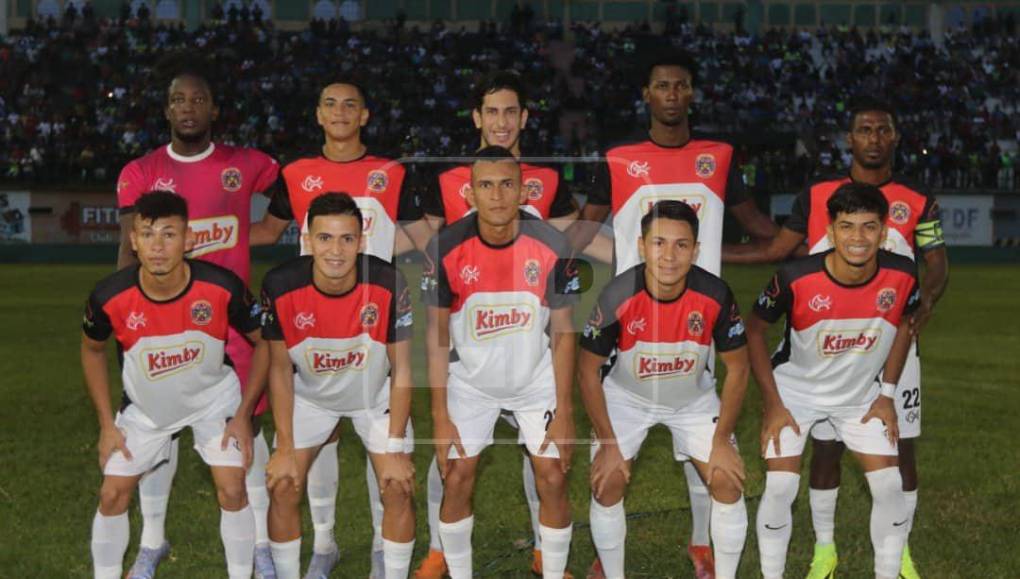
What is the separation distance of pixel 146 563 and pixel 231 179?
2098 millimetres

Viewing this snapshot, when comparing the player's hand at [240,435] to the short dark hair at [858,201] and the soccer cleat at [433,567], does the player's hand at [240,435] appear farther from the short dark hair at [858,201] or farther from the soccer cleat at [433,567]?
the short dark hair at [858,201]

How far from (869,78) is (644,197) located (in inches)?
1669

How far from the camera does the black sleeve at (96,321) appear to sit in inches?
231

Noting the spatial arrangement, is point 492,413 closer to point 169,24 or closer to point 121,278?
point 121,278

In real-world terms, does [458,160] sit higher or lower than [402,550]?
higher

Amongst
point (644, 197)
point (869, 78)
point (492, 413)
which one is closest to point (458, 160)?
point (644, 197)

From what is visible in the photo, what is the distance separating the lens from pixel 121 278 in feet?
19.4

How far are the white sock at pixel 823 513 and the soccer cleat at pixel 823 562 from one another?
0.12 ft

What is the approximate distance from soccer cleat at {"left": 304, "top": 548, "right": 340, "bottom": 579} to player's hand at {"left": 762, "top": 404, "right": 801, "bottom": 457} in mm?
2427

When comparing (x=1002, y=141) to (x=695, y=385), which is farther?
(x=1002, y=141)

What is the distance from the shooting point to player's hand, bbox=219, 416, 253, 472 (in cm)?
591

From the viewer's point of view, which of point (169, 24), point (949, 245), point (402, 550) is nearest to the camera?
point (402, 550)

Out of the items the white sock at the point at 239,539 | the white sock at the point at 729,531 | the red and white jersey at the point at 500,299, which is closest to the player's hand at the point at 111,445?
the white sock at the point at 239,539

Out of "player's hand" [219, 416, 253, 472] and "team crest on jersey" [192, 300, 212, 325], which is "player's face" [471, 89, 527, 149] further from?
"player's hand" [219, 416, 253, 472]
